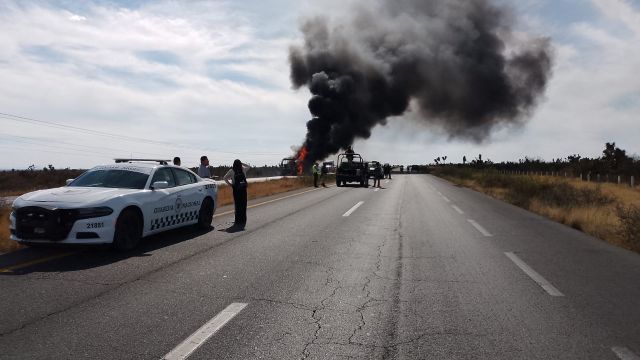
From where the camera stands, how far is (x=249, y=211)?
1636 cm

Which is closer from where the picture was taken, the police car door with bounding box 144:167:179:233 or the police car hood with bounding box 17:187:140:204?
the police car hood with bounding box 17:187:140:204

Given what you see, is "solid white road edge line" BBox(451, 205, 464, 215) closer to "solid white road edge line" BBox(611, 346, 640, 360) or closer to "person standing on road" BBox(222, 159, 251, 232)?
"person standing on road" BBox(222, 159, 251, 232)

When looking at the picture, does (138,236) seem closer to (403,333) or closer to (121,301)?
(121,301)

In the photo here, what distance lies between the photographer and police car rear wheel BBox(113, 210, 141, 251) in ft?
26.9

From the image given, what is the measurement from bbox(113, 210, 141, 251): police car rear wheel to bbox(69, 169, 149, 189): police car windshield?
79 centimetres

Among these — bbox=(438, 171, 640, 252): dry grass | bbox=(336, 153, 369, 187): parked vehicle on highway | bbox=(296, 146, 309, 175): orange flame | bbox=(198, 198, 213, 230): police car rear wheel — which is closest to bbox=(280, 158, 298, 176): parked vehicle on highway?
bbox=(296, 146, 309, 175): orange flame

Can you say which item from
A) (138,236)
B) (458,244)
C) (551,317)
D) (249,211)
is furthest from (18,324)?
(249,211)

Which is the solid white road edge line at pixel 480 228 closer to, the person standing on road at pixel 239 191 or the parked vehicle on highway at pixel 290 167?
the person standing on road at pixel 239 191

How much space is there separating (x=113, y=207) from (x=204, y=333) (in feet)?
14.3

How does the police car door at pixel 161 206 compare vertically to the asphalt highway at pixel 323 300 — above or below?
above

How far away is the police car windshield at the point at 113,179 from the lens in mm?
9234

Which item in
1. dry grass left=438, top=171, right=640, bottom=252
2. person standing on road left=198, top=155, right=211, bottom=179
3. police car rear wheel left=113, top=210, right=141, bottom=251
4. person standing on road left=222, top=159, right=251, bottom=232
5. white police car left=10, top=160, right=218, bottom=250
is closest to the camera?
white police car left=10, top=160, right=218, bottom=250

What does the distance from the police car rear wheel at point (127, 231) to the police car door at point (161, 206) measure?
260 millimetres

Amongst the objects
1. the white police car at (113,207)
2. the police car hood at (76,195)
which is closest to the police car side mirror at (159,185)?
the white police car at (113,207)
